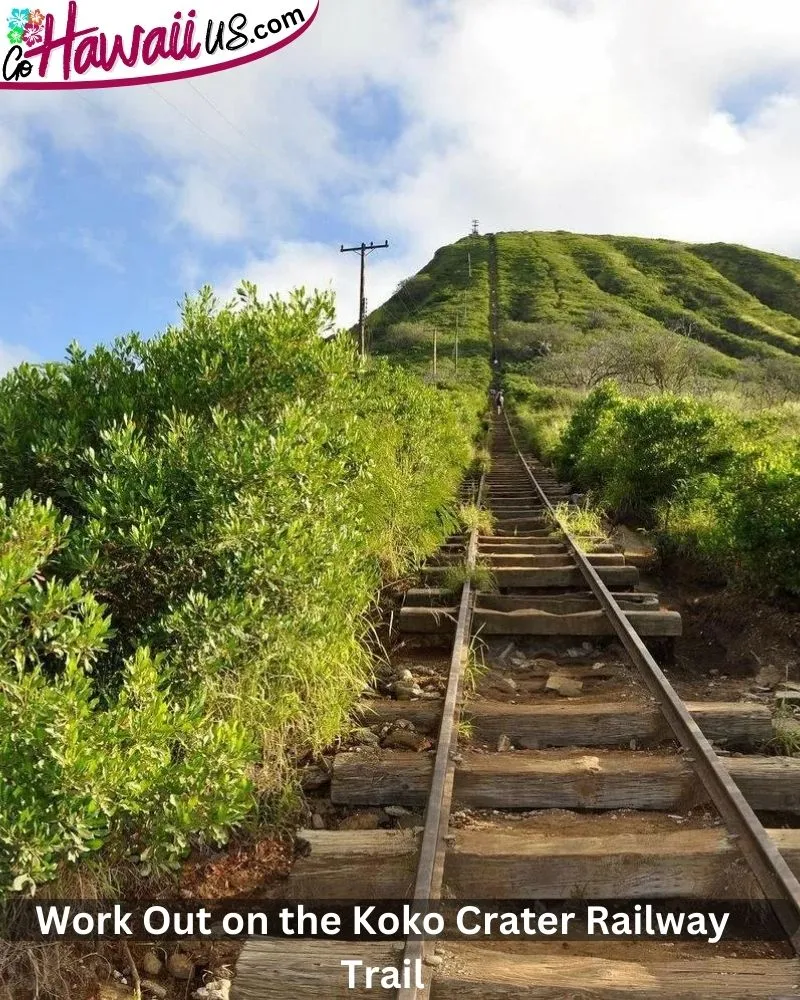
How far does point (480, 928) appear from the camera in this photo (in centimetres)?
286

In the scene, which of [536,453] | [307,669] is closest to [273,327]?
[307,669]

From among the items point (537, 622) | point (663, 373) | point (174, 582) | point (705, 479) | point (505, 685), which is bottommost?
point (505, 685)

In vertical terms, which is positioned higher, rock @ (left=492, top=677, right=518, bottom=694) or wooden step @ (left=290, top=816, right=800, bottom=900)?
rock @ (left=492, top=677, right=518, bottom=694)

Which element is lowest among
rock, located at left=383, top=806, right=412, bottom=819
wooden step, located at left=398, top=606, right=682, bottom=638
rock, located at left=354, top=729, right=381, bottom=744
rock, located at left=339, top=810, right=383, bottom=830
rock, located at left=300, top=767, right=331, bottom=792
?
rock, located at left=339, top=810, right=383, bottom=830

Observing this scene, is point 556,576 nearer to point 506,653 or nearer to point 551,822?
point 506,653

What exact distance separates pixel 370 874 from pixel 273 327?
3379mm

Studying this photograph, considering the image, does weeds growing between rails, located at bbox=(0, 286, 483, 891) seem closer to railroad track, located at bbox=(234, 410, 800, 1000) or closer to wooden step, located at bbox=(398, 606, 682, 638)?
railroad track, located at bbox=(234, 410, 800, 1000)

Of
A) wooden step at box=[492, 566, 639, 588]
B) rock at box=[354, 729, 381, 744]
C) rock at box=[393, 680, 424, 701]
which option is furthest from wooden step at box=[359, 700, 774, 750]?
wooden step at box=[492, 566, 639, 588]

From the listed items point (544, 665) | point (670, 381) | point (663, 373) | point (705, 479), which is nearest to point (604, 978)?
point (544, 665)

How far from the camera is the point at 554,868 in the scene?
3.07 meters

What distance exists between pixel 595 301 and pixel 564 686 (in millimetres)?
101147

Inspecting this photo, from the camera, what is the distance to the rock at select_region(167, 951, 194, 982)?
9.12 feet

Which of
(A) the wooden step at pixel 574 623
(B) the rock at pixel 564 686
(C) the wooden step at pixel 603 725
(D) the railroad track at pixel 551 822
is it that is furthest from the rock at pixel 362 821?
(A) the wooden step at pixel 574 623

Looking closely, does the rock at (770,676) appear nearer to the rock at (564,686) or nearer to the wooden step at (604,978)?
the rock at (564,686)
